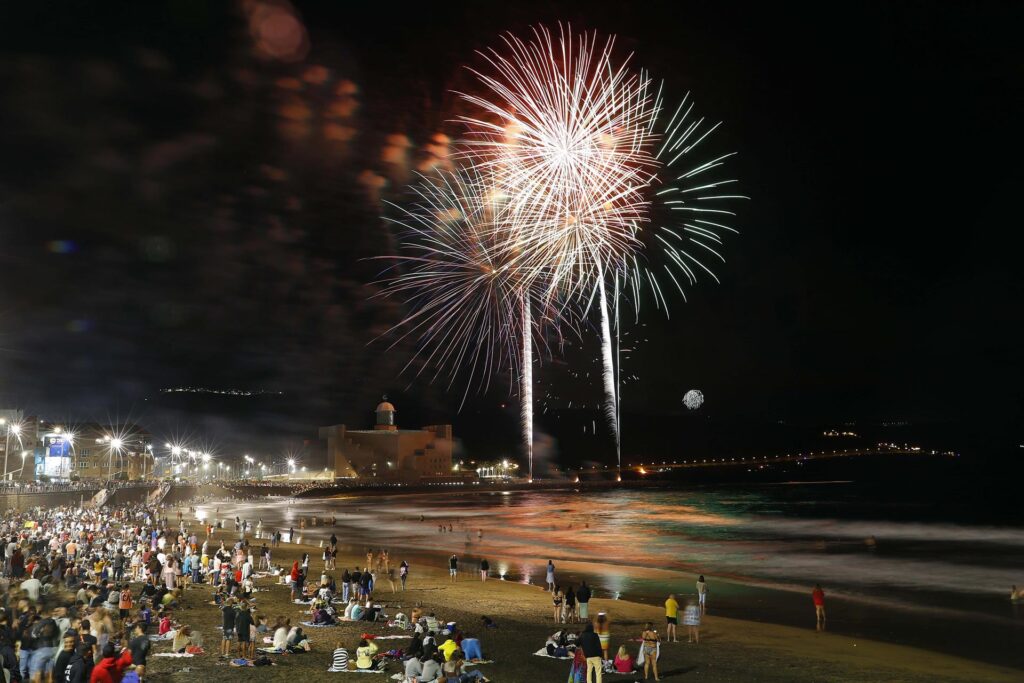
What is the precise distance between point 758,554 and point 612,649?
83.1 feet

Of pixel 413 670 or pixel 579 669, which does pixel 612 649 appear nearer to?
pixel 579 669

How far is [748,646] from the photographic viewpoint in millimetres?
15492

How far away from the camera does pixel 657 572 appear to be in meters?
28.9

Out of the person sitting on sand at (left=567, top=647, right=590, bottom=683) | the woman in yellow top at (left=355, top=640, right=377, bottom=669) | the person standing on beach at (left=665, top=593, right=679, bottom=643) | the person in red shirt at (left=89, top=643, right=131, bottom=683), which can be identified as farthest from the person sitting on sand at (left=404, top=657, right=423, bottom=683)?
the person standing on beach at (left=665, top=593, right=679, bottom=643)

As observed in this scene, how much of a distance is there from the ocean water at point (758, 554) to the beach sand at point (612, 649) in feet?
6.07

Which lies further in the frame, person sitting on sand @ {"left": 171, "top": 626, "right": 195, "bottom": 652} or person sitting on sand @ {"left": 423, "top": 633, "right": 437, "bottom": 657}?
person sitting on sand @ {"left": 171, "top": 626, "right": 195, "bottom": 652}

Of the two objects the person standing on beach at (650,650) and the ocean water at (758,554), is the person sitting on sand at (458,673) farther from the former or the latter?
the ocean water at (758,554)

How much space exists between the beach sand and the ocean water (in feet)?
6.07

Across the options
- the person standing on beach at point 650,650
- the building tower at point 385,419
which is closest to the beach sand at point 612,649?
the person standing on beach at point 650,650

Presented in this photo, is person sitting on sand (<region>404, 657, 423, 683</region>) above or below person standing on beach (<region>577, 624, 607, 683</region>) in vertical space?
below

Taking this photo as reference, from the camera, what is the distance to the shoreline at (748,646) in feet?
44.6

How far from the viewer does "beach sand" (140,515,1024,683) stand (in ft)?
40.0

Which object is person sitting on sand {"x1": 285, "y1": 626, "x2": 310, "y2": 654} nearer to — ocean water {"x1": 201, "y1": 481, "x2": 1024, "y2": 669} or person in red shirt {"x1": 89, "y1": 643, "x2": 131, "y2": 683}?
person in red shirt {"x1": 89, "y1": 643, "x2": 131, "y2": 683}

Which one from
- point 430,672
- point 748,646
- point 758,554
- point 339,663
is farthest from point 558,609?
point 758,554
